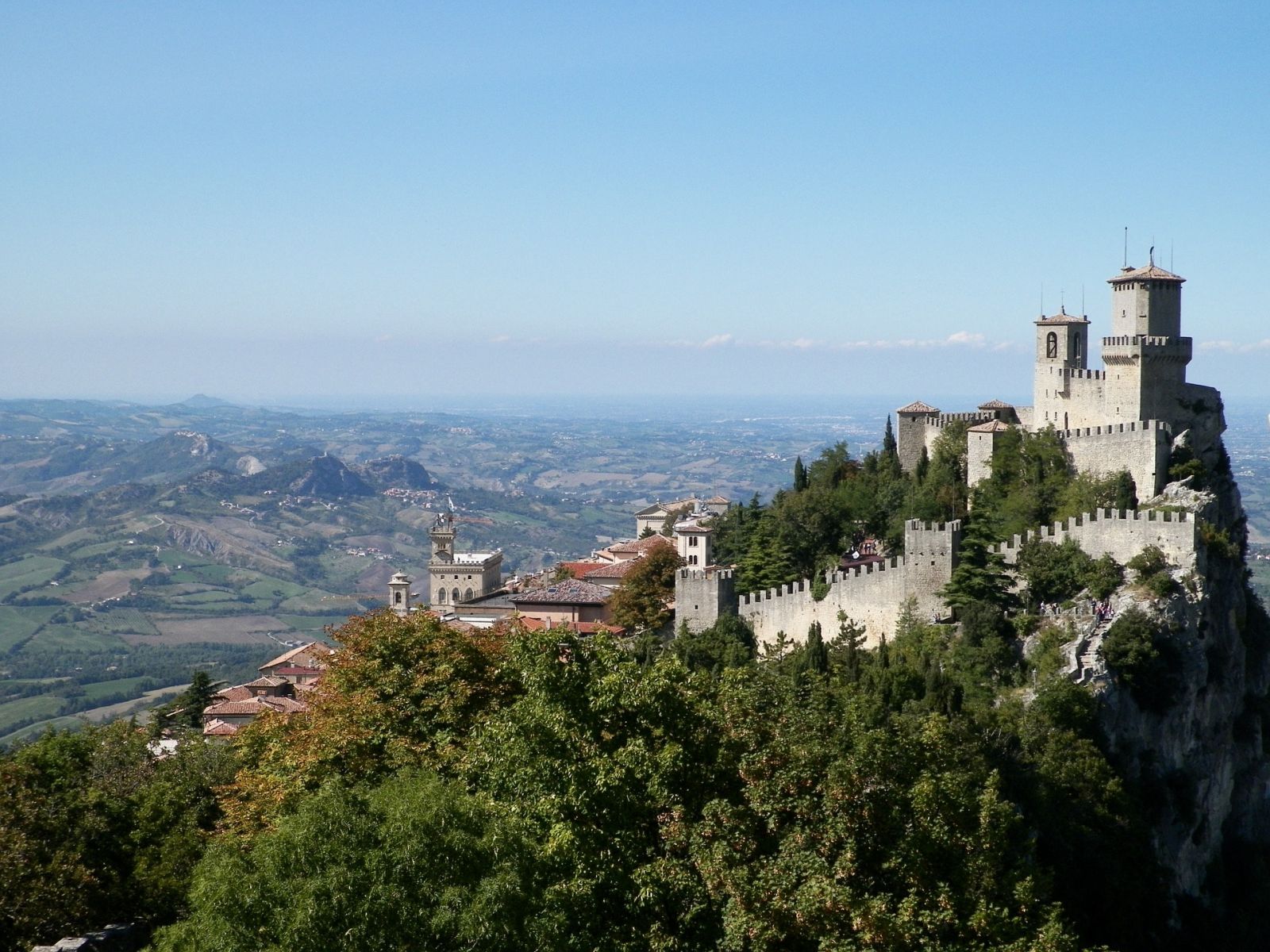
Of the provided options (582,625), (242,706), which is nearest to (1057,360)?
(582,625)

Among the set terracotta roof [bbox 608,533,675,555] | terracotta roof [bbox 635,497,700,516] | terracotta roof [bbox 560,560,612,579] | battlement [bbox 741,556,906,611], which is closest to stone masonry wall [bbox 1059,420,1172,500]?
battlement [bbox 741,556,906,611]

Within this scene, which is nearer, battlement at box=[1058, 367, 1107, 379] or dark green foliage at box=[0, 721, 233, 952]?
dark green foliage at box=[0, 721, 233, 952]

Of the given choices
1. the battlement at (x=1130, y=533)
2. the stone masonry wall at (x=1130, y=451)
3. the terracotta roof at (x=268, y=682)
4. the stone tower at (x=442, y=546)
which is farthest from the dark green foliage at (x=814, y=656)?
the stone tower at (x=442, y=546)

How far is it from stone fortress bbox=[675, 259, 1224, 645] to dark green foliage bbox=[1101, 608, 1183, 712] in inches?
116

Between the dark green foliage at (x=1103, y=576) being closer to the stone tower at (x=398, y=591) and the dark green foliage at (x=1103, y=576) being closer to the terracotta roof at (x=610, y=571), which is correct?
the terracotta roof at (x=610, y=571)

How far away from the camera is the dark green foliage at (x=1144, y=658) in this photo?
146ft

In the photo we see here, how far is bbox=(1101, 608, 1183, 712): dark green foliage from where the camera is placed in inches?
1757

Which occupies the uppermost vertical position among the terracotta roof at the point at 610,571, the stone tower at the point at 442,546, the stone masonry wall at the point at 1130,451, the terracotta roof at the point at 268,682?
the stone masonry wall at the point at 1130,451

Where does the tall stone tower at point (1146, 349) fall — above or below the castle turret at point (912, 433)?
above

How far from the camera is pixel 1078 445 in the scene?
2108 inches

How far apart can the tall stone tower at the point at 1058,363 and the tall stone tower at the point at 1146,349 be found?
1.66 meters

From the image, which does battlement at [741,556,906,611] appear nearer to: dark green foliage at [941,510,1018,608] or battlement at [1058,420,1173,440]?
dark green foliage at [941,510,1018,608]

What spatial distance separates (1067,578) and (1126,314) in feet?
43.4

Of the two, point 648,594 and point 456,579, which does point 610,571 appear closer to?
point 648,594
